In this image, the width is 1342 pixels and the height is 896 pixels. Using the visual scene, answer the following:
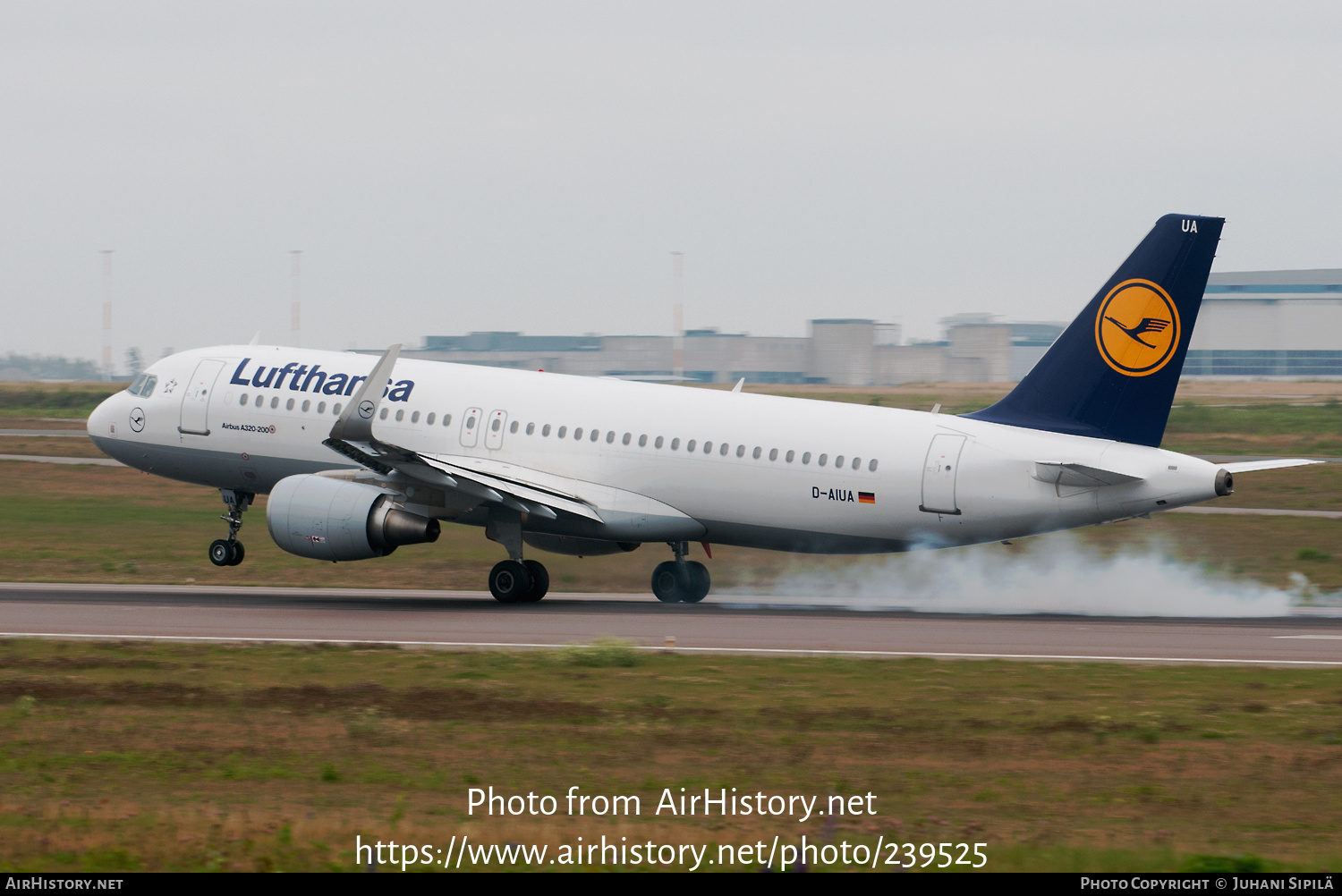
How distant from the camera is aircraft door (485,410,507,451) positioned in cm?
3266

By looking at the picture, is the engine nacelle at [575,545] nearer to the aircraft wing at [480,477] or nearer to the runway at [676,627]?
the runway at [676,627]

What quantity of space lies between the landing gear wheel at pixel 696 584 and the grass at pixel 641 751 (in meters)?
8.78

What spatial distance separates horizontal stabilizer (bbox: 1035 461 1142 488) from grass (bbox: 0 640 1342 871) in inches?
235

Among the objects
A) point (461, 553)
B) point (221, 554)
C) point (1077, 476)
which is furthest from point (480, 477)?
point (1077, 476)

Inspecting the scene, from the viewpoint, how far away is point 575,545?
32.5 metres

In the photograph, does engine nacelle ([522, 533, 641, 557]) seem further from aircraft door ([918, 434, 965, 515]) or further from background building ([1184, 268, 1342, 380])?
background building ([1184, 268, 1342, 380])

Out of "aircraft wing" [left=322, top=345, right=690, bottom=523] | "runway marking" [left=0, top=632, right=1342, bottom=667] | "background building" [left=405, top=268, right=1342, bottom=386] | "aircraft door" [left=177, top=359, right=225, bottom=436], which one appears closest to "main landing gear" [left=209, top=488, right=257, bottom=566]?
"aircraft door" [left=177, top=359, right=225, bottom=436]

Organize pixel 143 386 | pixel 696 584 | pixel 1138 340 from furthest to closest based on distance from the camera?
pixel 143 386 → pixel 696 584 → pixel 1138 340

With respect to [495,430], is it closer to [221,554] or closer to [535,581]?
[535,581]

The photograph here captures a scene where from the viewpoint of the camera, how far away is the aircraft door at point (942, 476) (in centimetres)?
2898

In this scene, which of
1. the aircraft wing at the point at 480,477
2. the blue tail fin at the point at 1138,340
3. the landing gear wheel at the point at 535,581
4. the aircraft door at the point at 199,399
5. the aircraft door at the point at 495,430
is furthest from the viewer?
the aircraft door at the point at 199,399

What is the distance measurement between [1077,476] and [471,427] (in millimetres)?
12722

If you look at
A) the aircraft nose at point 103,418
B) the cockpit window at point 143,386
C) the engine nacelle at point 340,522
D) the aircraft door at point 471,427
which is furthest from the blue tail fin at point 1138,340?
the aircraft nose at point 103,418

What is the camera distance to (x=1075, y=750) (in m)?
16.4
